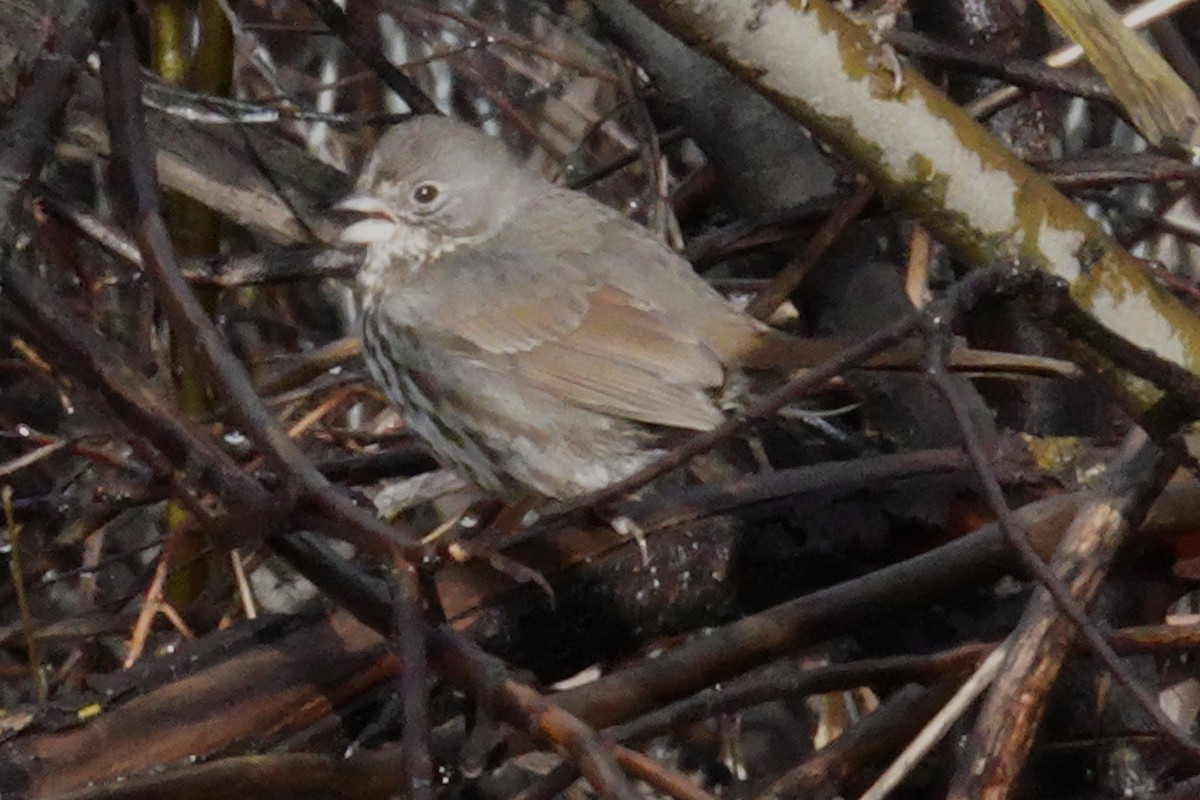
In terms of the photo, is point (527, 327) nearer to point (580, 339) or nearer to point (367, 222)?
point (580, 339)

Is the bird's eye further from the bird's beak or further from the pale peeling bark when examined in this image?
the pale peeling bark

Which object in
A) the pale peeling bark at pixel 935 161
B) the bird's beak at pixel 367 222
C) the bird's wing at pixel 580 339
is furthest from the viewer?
the bird's beak at pixel 367 222

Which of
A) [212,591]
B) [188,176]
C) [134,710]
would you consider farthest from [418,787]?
[188,176]

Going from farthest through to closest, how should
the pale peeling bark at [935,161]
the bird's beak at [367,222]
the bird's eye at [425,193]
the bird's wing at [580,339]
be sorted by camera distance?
the bird's eye at [425,193]
the bird's beak at [367,222]
the bird's wing at [580,339]
the pale peeling bark at [935,161]

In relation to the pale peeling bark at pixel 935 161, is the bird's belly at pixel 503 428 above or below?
below

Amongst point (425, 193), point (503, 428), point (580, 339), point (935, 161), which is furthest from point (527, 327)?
point (935, 161)

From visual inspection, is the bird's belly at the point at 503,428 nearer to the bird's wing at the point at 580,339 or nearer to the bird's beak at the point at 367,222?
the bird's wing at the point at 580,339

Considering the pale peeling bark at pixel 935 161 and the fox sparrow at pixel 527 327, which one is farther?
the fox sparrow at pixel 527 327

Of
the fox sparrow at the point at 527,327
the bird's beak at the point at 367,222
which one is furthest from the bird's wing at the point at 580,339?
the bird's beak at the point at 367,222
